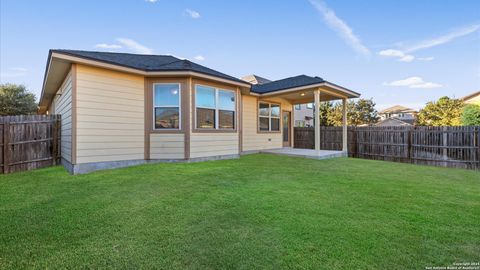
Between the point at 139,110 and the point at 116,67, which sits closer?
the point at 116,67

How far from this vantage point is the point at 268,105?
1142 centimetres

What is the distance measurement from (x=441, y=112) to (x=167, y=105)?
25.7 meters

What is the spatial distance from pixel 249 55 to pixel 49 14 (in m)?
11.3

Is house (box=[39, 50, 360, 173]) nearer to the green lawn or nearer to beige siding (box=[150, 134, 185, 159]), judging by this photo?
beige siding (box=[150, 134, 185, 159])

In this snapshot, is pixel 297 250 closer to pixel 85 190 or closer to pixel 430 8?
pixel 85 190

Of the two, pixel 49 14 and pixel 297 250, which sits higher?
pixel 49 14

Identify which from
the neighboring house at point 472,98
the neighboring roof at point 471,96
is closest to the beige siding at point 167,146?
the neighboring house at point 472,98

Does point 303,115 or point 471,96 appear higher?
point 471,96

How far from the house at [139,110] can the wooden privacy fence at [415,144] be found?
3.80 metres

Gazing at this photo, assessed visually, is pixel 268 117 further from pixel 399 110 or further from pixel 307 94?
pixel 399 110

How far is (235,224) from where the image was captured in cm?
266

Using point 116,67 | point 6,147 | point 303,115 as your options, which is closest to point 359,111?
point 303,115

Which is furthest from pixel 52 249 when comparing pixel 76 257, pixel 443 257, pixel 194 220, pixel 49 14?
pixel 49 14

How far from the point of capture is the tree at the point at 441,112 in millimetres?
19578
